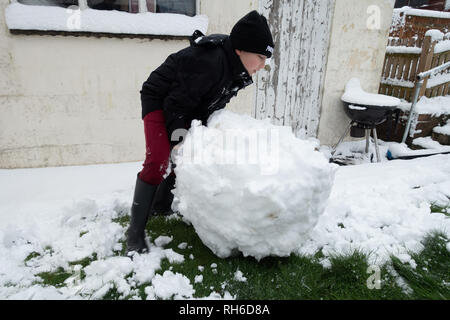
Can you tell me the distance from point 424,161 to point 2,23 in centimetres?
562

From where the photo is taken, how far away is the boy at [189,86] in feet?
6.48

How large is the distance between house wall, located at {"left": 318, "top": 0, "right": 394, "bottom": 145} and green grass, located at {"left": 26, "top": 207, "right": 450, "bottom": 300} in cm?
335

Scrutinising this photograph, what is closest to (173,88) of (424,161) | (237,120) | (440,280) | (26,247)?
(237,120)

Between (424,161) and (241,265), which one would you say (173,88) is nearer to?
(241,265)

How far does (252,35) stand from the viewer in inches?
78.7

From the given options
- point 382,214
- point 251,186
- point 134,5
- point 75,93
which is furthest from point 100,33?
point 382,214

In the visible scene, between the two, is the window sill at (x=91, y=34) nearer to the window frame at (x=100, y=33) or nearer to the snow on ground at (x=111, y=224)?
the window frame at (x=100, y=33)

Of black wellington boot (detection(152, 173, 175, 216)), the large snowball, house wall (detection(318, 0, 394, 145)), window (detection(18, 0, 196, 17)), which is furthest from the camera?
house wall (detection(318, 0, 394, 145))

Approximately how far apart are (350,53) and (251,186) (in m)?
4.28

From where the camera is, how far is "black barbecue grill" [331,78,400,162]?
14.9ft

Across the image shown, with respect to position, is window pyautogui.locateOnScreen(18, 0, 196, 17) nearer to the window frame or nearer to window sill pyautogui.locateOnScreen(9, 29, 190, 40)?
the window frame

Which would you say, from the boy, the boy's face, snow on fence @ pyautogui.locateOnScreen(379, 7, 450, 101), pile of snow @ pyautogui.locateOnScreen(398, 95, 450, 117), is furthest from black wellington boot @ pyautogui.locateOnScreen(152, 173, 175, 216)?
snow on fence @ pyautogui.locateOnScreen(379, 7, 450, 101)

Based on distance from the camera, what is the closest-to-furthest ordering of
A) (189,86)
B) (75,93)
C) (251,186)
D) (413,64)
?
1. (251,186)
2. (189,86)
3. (75,93)
4. (413,64)

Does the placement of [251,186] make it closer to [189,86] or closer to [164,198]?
[189,86]
